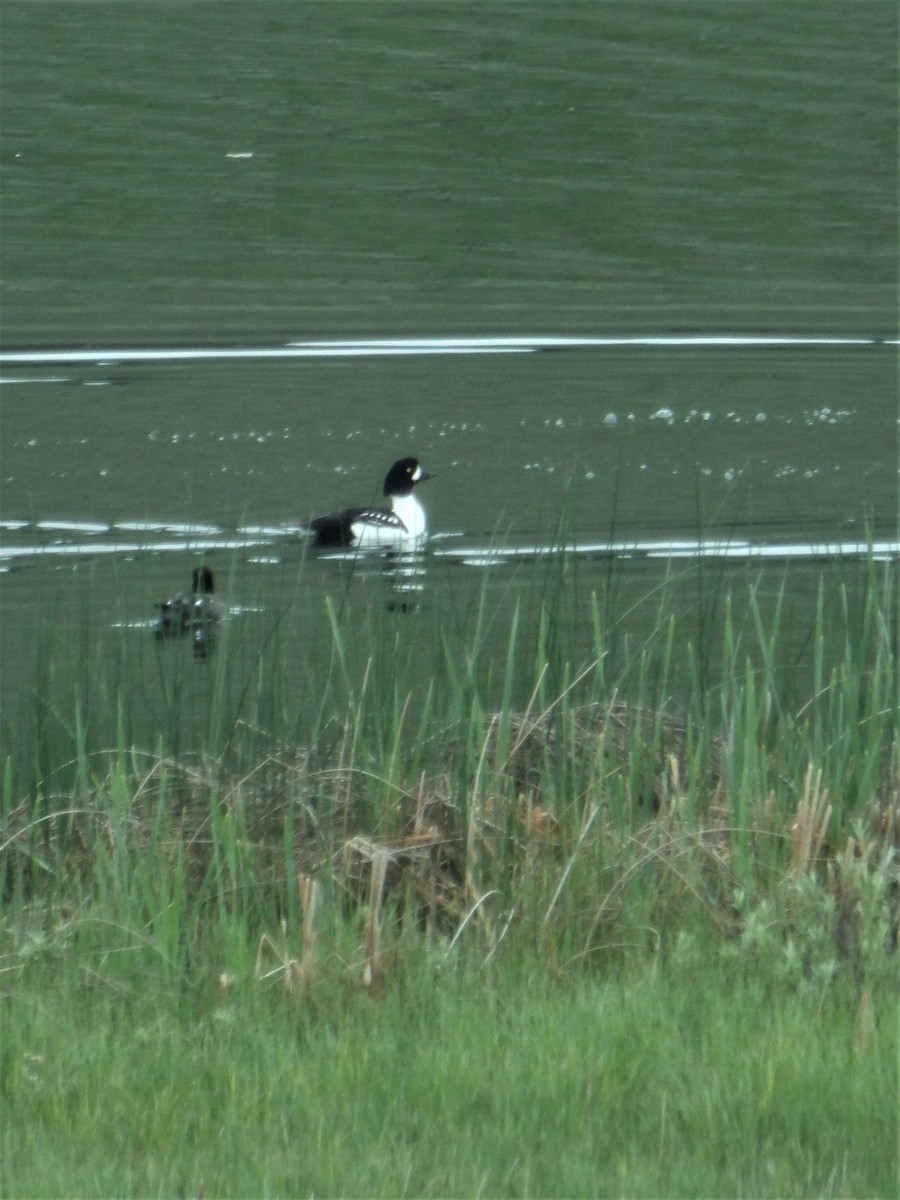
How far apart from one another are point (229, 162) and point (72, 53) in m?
3.02

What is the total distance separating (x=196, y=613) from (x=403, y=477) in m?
3.43

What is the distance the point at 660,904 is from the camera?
3939 millimetres

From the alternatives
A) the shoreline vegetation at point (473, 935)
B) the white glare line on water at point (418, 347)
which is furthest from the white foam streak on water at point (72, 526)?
the shoreline vegetation at point (473, 935)

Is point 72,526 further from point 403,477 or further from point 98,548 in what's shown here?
point 403,477

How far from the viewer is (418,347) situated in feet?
47.6

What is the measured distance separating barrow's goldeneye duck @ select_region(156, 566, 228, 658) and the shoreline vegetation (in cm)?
96

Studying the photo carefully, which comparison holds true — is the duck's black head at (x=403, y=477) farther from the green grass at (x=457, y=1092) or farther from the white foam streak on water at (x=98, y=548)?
the green grass at (x=457, y=1092)

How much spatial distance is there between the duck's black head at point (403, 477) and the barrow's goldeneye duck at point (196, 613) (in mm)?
2674

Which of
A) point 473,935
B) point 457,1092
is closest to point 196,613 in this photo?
point 473,935

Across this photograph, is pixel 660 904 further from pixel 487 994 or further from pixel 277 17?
pixel 277 17

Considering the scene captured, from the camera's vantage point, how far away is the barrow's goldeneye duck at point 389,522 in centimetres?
863

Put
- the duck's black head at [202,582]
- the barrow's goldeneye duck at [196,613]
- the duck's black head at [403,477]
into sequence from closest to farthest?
the barrow's goldeneye duck at [196,613] < the duck's black head at [202,582] < the duck's black head at [403,477]

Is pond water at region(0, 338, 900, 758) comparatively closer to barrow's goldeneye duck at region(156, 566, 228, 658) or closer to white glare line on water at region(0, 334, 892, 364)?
white glare line on water at region(0, 334, 892, 364)

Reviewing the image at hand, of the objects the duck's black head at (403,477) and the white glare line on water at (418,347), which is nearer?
the duck's black head at (403,477)
